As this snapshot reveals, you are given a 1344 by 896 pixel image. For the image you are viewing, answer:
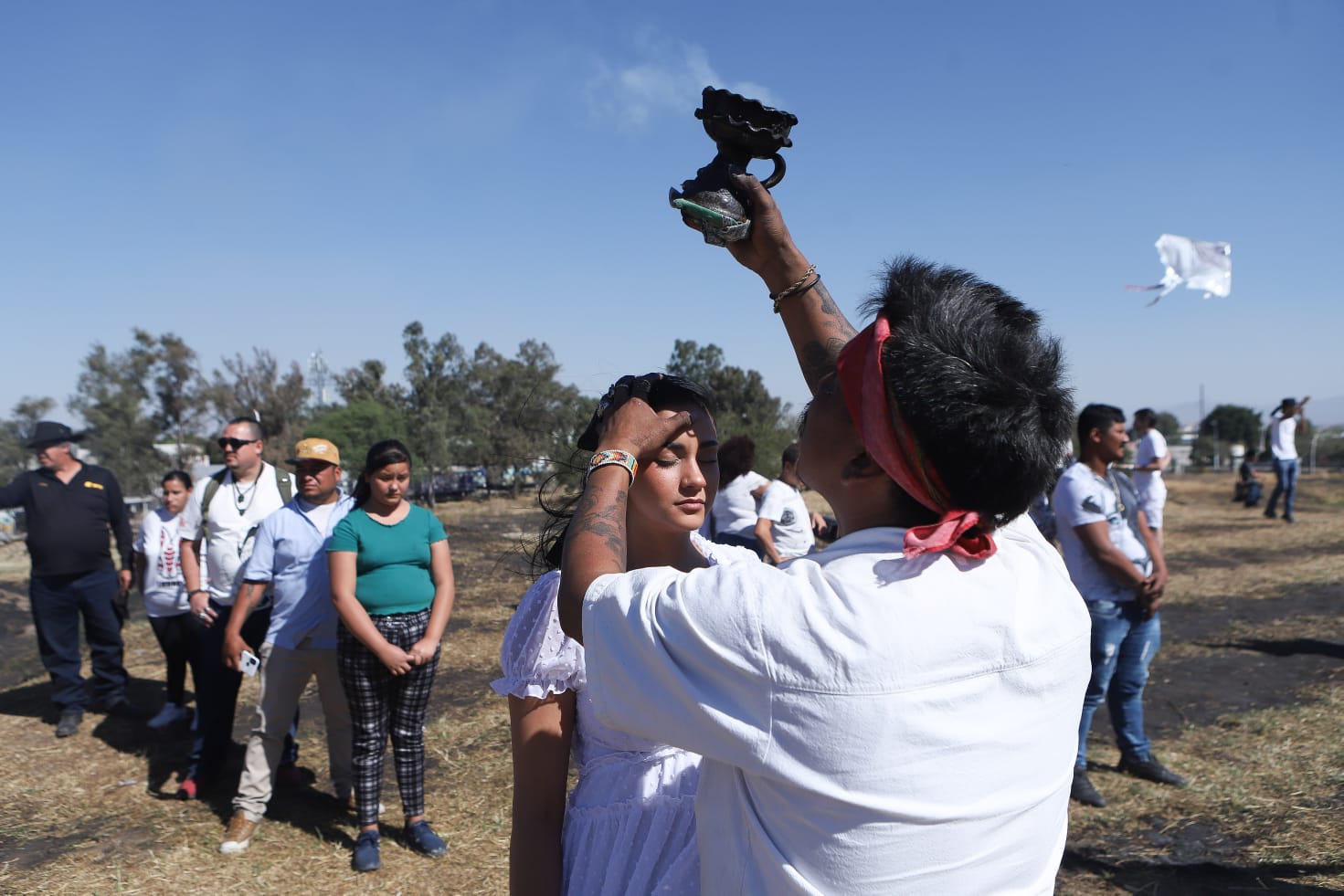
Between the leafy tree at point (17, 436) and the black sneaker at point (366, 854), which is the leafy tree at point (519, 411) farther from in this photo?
the leafy tree at point (17, 436)

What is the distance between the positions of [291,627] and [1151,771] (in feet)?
16.7

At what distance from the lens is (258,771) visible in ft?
15.8

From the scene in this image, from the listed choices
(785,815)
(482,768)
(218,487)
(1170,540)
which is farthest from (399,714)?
(1170,540)

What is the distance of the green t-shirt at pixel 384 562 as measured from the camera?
4.64 meters

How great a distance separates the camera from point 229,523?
5.62 meters

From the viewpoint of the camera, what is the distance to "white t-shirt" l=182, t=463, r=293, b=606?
5.54 metres

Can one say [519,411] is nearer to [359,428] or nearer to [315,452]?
[315,452]

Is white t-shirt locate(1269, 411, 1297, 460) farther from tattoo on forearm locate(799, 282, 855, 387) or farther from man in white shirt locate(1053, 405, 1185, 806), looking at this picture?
tattoo on forearm locate(799, 282, 855, 387)

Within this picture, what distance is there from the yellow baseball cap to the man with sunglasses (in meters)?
0.63

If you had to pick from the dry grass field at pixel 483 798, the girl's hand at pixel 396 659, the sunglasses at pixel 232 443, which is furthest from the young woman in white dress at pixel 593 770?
the sunglasses at pixel 232 443

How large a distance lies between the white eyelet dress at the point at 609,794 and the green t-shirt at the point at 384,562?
2.92 metres

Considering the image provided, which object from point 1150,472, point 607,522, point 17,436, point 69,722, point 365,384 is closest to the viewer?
point 607,522

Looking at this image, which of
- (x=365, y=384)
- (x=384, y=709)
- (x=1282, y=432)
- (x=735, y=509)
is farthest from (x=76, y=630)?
(x=365, y=384)

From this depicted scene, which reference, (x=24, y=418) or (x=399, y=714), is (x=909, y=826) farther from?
(x=24, y=418)
